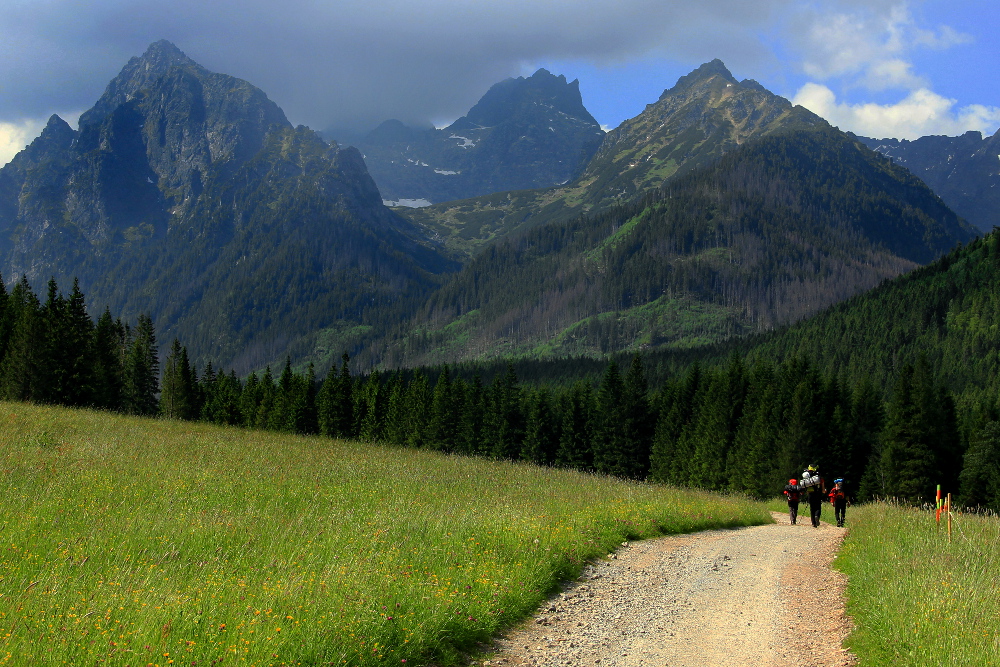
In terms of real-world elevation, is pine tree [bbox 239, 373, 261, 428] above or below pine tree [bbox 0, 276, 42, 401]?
below

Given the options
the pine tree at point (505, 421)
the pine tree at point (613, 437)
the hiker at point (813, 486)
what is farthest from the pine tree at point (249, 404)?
the hiker at point (813, 486)

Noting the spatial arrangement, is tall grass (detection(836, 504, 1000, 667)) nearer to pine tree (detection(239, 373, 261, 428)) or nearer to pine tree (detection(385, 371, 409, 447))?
pine tree (detection(385, 371, 409, 447))

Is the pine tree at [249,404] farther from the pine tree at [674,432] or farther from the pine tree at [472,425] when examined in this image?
the pine tree at [674,432]

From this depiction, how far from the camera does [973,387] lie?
402ft

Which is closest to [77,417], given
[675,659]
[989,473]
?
[675,659]

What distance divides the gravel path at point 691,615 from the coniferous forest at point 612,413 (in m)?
44.0

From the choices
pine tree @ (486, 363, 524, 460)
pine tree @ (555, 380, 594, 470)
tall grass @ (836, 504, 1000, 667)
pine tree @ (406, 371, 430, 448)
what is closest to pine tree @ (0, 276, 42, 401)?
pine tree @ (406, 371, 430, 448)

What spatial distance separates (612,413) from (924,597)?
65.0m

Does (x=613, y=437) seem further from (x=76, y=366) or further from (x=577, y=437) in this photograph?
(x=76, y=366)

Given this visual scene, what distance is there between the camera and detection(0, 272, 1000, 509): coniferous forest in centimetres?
5319

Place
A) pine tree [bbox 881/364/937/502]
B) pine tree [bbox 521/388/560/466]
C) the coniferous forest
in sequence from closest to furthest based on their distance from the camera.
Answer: pine tree [bbox 881/364/937/502], the coniferous forest, pine tree [bbox 521/388/560/466]

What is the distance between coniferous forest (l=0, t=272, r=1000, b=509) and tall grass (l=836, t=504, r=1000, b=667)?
43552 mm

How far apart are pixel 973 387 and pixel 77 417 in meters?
144

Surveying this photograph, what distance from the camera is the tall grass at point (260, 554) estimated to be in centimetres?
787
